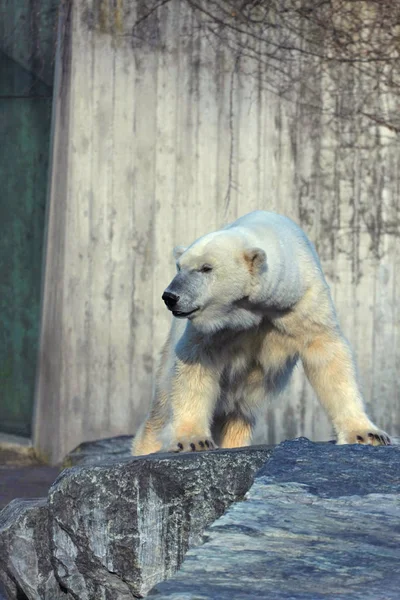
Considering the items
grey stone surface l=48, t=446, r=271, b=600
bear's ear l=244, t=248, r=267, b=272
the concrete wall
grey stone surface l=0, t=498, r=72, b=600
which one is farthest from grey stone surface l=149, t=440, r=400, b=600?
the concrete wall

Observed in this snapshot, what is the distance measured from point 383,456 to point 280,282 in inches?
30.1

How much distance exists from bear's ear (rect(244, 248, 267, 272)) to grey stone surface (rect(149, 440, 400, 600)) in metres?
0.69

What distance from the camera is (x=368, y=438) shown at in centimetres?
347

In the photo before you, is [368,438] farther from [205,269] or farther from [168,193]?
[168,193]

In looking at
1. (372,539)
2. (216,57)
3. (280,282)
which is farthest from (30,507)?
(216,57)

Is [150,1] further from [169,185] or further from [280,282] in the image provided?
[280,282]

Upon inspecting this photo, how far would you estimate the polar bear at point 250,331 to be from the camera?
11.6 ft

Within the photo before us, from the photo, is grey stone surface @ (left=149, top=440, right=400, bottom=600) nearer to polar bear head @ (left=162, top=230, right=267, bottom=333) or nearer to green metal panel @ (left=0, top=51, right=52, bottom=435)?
polar bear head @ (left=162, top=230, right=267, bottom=333)

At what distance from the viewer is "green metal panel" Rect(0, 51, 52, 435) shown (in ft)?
22.7

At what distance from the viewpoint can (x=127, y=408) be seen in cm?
649

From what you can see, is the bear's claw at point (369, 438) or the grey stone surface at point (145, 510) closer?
the grey stone surface at point (145, 510)

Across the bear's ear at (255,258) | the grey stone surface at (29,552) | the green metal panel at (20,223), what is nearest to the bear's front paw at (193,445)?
the grey stone surface at (29,552)

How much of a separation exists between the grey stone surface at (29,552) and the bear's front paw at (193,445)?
17.5 inches

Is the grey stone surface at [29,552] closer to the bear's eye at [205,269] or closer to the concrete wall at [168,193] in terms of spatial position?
the bear's eye at [205,269]
